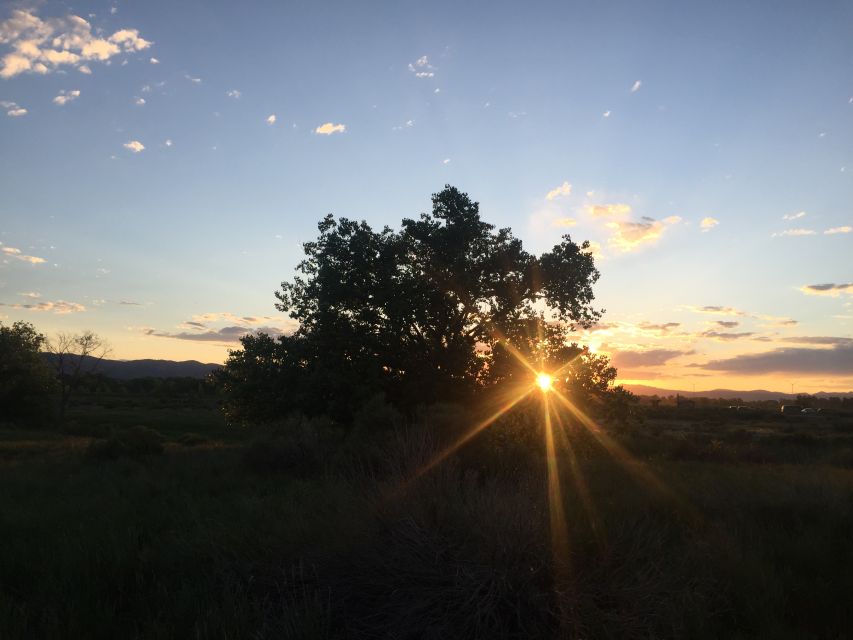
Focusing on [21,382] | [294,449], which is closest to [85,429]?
[21,382]

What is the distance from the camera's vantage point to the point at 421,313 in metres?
18.2

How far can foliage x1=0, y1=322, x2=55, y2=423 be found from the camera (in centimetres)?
4531

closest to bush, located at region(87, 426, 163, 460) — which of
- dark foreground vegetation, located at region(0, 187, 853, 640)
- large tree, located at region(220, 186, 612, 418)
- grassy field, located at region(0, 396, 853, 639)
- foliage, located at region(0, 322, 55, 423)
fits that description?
dark foreground vegetation, located at region(0, 187, 853, 640)

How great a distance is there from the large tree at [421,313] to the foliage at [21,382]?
3601 centimetres

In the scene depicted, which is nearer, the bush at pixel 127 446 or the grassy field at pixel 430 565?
the grassy field at pixel 430 565

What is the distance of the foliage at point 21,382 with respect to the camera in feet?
149

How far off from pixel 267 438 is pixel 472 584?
522 inches

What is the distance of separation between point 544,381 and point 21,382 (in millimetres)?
45244

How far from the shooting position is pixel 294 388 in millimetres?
18578

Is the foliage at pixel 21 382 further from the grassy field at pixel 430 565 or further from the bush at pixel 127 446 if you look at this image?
the grassy field at pixel 430 565

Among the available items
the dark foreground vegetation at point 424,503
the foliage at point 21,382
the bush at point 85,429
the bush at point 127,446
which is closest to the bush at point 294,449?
the dark foreground vegetation at point 424,503

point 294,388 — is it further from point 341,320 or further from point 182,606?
point 182,606

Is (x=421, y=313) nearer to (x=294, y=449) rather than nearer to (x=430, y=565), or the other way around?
(x=294, y=449)

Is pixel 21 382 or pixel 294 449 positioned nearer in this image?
pixel 294 449
